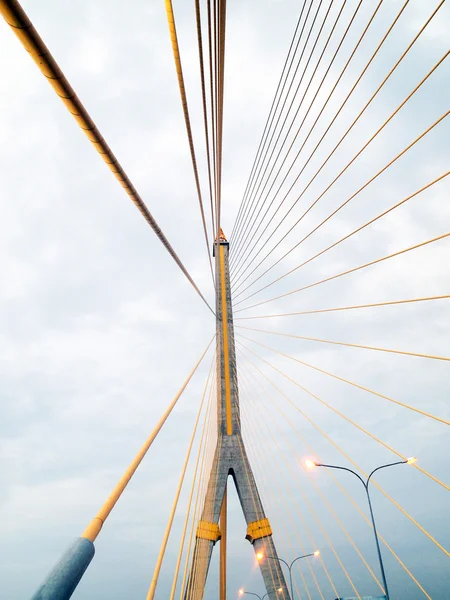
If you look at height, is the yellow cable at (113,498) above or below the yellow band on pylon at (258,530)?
above

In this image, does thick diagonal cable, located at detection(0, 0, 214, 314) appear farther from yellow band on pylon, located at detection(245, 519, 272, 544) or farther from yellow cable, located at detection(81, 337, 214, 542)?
yellow band on pylon, located at detection(245, 519, 272, 544)

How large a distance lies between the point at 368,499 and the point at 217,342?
9865 millimetres

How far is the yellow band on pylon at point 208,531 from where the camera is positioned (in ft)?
54.3

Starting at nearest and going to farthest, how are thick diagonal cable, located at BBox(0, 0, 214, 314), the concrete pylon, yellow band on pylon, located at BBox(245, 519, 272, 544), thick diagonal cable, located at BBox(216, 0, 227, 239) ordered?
thick diagonal cable, located at BBox(0, 0, 214, 314)
thick diagonal cable, located at BBox(216, 0, 227, 239)
the concrete pylon
yellow band on pylon, located at BBox(245, 519, 272, 544)

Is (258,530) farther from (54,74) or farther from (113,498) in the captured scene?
(54,74)

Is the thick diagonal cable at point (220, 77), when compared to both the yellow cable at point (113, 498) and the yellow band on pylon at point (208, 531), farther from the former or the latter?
the yellow band on pylon at point (208, 531)

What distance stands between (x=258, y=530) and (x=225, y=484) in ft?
7.66

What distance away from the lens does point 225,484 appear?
17.9m

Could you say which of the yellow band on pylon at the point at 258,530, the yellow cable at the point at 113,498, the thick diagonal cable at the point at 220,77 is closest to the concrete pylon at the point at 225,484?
the yellow band on pylon at the point at 258,530

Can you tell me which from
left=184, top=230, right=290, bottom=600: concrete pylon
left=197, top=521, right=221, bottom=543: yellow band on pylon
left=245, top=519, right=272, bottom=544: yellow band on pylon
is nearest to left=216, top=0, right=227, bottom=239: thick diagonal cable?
left=184, top=230, right=290, bottom=600: concrete pylon

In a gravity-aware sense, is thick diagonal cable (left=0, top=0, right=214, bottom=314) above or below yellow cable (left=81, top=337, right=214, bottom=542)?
above

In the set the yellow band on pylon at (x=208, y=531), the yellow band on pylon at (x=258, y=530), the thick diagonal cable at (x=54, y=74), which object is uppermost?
the thick diagonal cable at (x=54, y=74)

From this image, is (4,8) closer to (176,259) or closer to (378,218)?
(176,259)

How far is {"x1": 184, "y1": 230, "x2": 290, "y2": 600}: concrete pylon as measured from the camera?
16.6 metres
